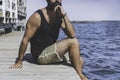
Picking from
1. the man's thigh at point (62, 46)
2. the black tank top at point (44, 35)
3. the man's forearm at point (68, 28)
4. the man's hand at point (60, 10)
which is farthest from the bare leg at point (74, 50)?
the man's hand at point (60, 10)

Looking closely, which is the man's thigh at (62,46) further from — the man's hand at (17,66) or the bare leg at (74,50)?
the man's hand at (17,66)

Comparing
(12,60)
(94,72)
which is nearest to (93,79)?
(94,72)

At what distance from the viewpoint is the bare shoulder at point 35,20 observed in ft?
25.5

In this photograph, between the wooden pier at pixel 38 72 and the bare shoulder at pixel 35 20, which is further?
the bare shoulder at pixel 35 20

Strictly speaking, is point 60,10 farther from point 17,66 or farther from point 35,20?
point 17,66

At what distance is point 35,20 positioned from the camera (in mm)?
7785

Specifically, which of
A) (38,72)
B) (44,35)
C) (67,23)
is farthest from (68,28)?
(38,72)

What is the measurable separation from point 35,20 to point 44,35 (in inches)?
16.0

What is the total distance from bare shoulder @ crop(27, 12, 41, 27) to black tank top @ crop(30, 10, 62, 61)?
3.0 inches

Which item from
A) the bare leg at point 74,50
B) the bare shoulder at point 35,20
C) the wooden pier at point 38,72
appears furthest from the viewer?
the bare shoulder at point 35,20

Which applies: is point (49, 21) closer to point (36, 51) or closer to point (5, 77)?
point (36, 51)

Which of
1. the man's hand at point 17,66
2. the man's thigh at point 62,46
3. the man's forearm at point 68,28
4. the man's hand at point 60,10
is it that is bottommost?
the man's hand at point 17,66

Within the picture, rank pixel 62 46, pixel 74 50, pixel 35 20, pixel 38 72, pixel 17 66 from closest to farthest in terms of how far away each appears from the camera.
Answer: pixel 38 72
pixel 74 50
pixel 35 20
pixel 62 46
pixel 17 66

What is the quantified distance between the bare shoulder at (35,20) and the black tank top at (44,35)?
0.08 meters
